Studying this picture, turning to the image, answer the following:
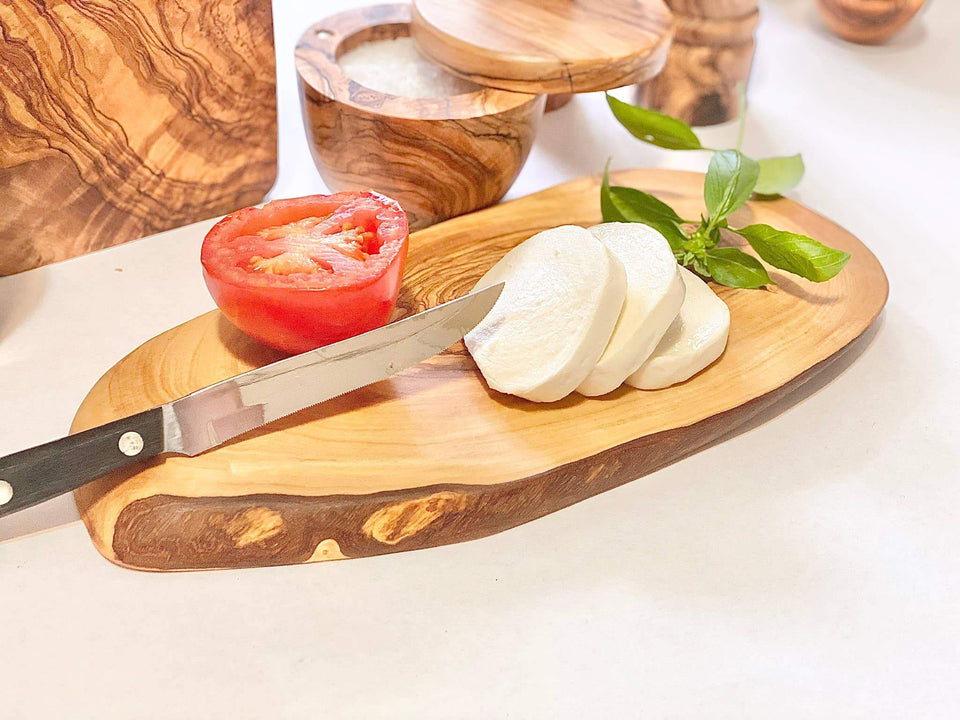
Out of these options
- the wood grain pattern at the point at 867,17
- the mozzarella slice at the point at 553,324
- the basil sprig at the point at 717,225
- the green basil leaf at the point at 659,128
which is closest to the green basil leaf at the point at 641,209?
the basil sprig at the point at 717,225

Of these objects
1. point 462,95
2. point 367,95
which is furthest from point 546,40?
point 367,95

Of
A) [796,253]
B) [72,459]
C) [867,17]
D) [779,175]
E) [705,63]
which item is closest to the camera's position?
[72,459]

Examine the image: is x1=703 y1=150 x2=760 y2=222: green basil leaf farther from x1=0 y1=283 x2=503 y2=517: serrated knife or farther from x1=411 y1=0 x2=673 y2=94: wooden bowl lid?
x1=0 y1=283 x2=503 y2=517: serrated knife

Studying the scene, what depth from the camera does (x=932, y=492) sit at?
3.23 feet

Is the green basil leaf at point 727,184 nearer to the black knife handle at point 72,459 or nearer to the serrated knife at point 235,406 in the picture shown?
the serrated knife at point 235,406

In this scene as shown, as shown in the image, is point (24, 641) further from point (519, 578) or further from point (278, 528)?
point (519, 578)

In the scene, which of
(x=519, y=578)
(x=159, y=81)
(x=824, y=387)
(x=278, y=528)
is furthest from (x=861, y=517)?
(x=159, y=81)

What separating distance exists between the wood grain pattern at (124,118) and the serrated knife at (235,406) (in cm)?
40

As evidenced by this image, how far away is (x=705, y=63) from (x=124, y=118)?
2.67 ft

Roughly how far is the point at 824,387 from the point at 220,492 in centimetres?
64

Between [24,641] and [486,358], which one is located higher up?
[486,358]

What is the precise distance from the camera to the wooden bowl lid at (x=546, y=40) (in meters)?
1.16

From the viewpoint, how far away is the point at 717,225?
112 cm

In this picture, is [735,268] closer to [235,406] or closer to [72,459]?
A: [235,406]
